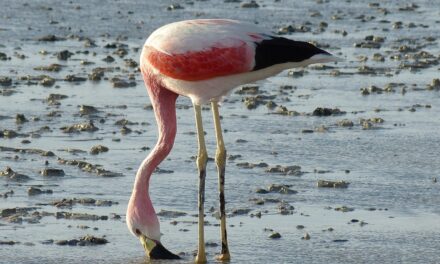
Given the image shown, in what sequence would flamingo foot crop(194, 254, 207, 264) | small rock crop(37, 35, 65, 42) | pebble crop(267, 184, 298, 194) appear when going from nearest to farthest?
flamingo foot crop(194, 254, 207, 264) → pebble crop(267, 184, 298, 194) → small rock crop(37, 35, 65, 42)

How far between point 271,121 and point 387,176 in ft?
6.96

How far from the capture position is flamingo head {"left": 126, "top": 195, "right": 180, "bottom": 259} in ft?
26.1

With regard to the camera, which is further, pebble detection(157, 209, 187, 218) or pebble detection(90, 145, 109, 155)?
pebble detection(90, 145, 109, 155)

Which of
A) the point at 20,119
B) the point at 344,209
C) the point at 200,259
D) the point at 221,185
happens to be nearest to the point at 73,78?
the point at 20,119

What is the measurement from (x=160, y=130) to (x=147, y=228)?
2.28 feet

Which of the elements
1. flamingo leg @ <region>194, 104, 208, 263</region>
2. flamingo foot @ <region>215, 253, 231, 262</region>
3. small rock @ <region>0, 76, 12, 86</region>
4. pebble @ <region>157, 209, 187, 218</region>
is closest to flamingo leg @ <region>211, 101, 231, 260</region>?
flamingo foot @ <region>215, 253, 231, 262</region>

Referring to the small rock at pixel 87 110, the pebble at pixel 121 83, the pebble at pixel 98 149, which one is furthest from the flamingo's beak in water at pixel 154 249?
the pebble at pixel 121 83

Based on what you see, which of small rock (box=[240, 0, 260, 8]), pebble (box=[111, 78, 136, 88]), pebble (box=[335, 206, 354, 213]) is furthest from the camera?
small rock (box=[240, 0, 260, 8])

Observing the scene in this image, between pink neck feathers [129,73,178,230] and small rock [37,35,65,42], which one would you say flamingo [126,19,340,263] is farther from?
small rock [37,35,65,42]

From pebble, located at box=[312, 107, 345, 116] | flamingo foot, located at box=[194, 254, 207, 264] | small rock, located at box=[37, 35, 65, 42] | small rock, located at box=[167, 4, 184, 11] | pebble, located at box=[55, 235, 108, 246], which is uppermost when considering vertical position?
small rock, located at box=[167, 4, 184, 11]

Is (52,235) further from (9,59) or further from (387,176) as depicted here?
(9,59)

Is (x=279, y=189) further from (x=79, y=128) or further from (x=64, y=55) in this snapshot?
(x=64, y=55)

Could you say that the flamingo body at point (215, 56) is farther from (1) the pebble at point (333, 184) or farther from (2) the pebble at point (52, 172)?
(2) the pebble at point (52, 172)

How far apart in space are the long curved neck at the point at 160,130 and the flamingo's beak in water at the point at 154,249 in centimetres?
34
